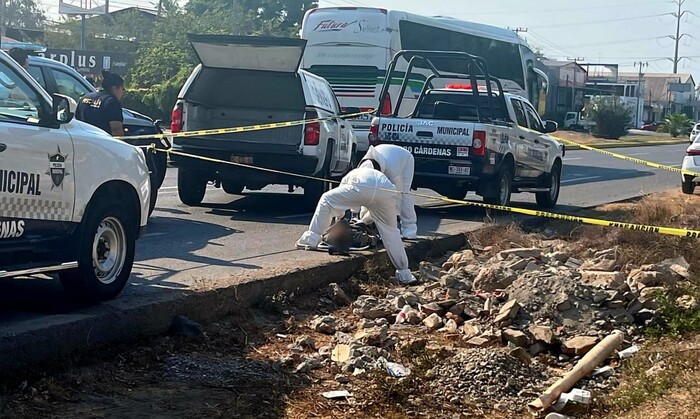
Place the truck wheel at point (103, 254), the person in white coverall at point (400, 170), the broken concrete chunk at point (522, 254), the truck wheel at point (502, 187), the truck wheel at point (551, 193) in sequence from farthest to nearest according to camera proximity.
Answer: the truck wheel at point (551, 193)
the truck wheel at point (502, 187)
the person in white coverall at point (400, 170)
the broken concrete chunk at point (522, 254)
the truck wheel at point (103, 254)

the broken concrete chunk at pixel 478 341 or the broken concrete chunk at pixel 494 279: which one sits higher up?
the broken concrete chunk at pixel 494 279

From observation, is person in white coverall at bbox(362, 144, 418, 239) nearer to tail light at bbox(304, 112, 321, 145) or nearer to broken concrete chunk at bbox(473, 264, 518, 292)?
broken concrete chunk at bbox(473, 264, 518, 292)

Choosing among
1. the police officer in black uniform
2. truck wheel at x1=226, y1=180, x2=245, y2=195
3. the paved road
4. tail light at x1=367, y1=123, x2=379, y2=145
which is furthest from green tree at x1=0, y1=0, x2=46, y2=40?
the police officer in black uniform

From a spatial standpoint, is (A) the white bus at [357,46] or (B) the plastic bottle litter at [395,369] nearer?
(B) the plastic bottle litter at [395,369]

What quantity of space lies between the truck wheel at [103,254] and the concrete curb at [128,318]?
0.17 meters

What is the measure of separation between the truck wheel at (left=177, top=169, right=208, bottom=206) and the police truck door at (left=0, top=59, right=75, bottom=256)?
7245 millimetres

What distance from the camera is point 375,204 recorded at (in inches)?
364

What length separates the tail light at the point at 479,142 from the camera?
13.8 meters

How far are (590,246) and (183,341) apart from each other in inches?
254

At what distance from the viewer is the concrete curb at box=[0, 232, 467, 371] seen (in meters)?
5.71

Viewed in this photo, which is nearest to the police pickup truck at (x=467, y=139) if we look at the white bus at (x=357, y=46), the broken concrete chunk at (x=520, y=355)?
the white bus at (x=357, y=46)

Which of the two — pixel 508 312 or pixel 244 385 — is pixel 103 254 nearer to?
pixel 244 385

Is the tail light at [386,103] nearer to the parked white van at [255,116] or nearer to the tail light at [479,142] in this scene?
the parked white van at [255,116]

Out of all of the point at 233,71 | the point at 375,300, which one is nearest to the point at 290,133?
the point at 233,71
